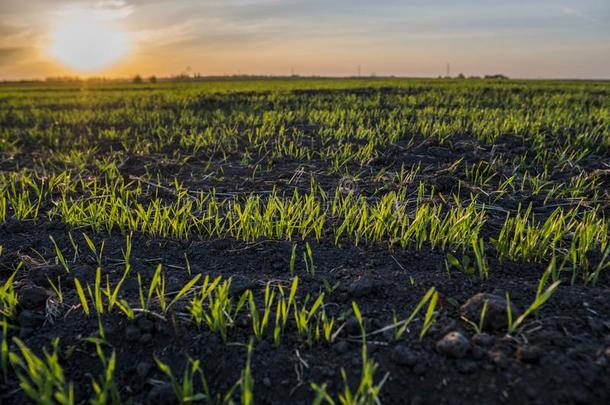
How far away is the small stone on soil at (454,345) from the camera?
4.77ft

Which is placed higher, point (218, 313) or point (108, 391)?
point (218, 313)

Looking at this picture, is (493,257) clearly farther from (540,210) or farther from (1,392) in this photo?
(1,392)

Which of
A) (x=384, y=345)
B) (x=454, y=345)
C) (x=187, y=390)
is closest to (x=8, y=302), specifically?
(x=187, y=390)

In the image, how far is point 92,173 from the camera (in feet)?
14.5

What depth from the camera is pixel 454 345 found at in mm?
1463

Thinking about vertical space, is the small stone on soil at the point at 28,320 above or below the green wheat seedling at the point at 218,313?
below

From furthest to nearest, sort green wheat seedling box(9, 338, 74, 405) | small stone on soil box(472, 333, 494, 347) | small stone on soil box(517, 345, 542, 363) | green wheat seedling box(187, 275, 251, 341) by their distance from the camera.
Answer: green wheat seedling box(187, 275, 251, 341)
small stone on soil box(472, 333, 494, 347)
small stone on soil box(517, 345, 542, 363)
green wheat seedling box(9, 338, 74, 405)

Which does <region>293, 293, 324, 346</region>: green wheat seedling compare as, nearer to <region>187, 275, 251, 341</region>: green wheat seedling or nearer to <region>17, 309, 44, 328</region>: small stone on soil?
<region>187, 275, 251, 341</region>: green wheat seedling

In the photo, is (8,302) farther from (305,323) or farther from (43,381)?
(305,323)

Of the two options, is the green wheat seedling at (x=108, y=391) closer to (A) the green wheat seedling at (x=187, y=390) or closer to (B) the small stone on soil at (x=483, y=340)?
(A) the green wheat seedling at (x=187, y=390)

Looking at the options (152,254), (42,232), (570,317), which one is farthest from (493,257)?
(42,232)

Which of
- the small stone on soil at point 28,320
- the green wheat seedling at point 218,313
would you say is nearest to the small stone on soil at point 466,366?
the green wheat seedling at point 218,313

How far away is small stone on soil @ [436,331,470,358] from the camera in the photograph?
145 centimetres

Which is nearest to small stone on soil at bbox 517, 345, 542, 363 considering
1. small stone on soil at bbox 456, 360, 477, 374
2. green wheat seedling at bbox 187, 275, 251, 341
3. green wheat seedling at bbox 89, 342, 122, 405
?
small stone on soil at bbox 456, 360, 477, 374
